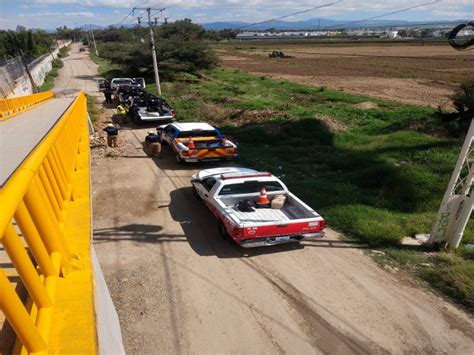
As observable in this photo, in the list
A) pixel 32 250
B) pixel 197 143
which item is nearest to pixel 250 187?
pixel 197 143

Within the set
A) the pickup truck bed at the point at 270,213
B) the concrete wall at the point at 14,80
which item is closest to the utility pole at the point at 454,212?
the pickup truck bed at the point at 270,213

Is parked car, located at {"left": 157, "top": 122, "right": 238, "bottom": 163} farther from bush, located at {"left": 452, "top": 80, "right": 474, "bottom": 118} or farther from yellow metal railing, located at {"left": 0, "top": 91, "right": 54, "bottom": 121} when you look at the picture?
bush, located at {"left": 452, "top": 80, "right": 474, "bottom": 118}

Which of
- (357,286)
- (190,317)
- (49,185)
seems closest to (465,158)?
(357,286)

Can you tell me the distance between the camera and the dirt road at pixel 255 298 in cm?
557

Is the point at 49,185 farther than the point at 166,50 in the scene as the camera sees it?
No

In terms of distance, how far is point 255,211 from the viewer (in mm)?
8734

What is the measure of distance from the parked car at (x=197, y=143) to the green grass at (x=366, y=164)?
107 centimetres

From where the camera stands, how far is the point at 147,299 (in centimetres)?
648

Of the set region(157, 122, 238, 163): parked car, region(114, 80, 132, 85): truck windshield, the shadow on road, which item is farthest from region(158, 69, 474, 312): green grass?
region(114, 80, 132, 85): truck windshield

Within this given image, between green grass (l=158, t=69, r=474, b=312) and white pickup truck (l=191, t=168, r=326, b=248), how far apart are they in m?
1.44

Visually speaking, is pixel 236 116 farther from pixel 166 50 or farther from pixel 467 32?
pixel 166 50

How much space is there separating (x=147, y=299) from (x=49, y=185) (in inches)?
128

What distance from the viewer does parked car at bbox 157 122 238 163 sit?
44.0 ft

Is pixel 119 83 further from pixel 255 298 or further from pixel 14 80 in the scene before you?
pixel 255 298
